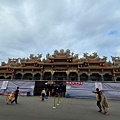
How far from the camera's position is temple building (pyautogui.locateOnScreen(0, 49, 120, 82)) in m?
30.8

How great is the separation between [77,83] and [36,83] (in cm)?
680

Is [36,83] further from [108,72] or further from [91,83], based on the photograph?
[108,72]

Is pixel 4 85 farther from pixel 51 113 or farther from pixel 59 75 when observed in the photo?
pixel 51 113

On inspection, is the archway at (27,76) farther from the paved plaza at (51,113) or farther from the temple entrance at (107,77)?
the paved plaza at (51,113)

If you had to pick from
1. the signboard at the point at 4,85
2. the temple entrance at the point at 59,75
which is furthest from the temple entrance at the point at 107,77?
the signboard at the point at 4,85

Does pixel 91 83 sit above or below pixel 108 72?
below

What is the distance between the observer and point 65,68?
105 ft

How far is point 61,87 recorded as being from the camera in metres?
21.6

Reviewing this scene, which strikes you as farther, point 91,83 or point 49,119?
point 91,83

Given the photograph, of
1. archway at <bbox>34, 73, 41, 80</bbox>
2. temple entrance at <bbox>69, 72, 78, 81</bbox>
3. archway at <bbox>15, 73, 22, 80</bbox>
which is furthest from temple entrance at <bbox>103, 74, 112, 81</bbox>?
archway at <bbox>15, 73, 22, 80</bbox>

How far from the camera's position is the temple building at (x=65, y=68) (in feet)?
101

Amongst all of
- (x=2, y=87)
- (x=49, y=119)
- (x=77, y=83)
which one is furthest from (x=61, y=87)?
(x=49, y=119)

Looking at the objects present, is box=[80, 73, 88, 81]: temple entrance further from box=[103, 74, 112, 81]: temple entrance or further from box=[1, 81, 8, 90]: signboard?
box=[1, 81, 8, 90]: signboard

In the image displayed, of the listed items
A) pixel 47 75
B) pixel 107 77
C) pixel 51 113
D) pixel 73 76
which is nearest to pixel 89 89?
pixel 51 113
